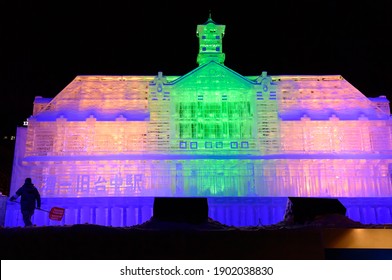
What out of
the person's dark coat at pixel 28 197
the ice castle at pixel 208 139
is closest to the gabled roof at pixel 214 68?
the ice castle at pixel 208 139

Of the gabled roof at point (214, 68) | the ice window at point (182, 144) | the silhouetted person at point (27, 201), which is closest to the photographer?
the silhouetted person at point (27, 201)

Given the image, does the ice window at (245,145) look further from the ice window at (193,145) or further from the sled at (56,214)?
the sled at (56,214)

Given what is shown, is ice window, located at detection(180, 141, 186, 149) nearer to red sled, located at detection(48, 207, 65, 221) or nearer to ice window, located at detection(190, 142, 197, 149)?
ice window, located at detection(190, 142, 197, 149)

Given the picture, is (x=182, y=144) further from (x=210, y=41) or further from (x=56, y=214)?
(x=56, y=214)

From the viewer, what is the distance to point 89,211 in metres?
25.8

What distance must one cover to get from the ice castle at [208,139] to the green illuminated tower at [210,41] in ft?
12.0

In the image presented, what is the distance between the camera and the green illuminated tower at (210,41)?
35994 mm

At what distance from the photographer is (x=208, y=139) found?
31.0m

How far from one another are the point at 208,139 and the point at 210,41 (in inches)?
396

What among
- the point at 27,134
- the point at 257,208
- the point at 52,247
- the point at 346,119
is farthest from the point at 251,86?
the point at 52,247

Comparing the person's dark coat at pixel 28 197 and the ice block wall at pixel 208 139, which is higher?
the ice block wall at pixel 208 139

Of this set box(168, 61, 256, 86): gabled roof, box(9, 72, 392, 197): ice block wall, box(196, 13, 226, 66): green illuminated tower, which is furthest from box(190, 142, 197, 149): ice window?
box(196, 13, 226, 66): green illuminated tower

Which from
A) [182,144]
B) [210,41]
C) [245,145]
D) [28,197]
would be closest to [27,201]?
[28,197]

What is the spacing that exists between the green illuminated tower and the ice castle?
12.0 ft
